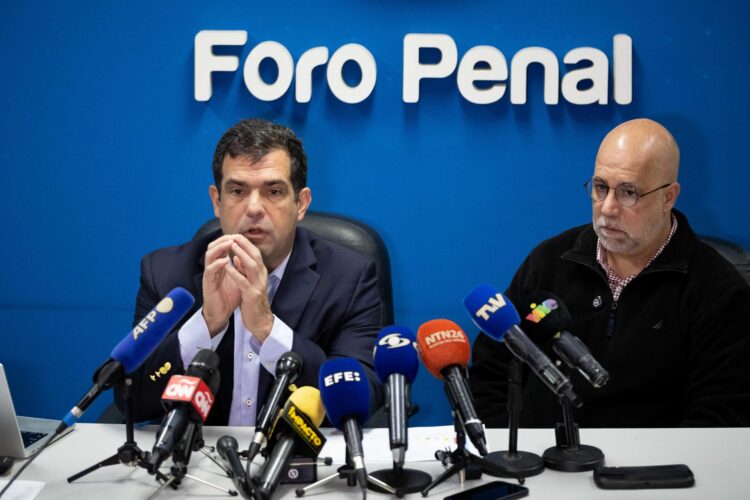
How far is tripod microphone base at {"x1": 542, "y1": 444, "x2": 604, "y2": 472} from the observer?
1980mm

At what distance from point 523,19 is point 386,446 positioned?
221 centimetres

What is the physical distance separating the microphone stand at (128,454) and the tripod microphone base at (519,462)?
0.77m

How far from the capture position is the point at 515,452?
2045mm

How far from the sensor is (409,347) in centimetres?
186

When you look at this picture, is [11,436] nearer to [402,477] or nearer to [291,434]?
[291,434]

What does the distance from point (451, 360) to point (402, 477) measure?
0.98 feet

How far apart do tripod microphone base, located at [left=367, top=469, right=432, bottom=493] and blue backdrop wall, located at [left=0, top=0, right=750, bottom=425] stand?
1.87m

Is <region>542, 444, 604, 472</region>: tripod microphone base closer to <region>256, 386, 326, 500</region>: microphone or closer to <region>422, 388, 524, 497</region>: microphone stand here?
<region>422, 388, 524, 497</region>: microphone stand

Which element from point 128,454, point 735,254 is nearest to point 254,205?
point 128,454

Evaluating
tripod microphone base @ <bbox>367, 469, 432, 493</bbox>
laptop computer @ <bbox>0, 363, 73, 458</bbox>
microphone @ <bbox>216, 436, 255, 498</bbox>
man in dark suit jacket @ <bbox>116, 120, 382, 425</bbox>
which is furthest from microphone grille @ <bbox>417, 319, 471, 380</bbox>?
laptop computer @ <bbox>0, 363, 73, 458</bbox>

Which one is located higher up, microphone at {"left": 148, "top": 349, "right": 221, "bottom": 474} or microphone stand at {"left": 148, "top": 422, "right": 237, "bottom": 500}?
microphone at {"left": 148, "top": 349, "right": 221, "bottom": 474}

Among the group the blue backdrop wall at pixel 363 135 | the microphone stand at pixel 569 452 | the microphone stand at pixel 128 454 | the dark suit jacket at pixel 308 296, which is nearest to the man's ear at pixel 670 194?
the blue backdrop wall at pixel 363 135

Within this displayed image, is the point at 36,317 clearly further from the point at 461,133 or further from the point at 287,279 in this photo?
the point at 461,133

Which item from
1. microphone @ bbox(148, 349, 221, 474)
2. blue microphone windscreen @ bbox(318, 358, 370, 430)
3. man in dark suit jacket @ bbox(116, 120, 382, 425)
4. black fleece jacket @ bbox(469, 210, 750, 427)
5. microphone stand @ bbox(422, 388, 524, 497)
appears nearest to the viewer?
microphone @ bbox(148, 349, 221, 474)
